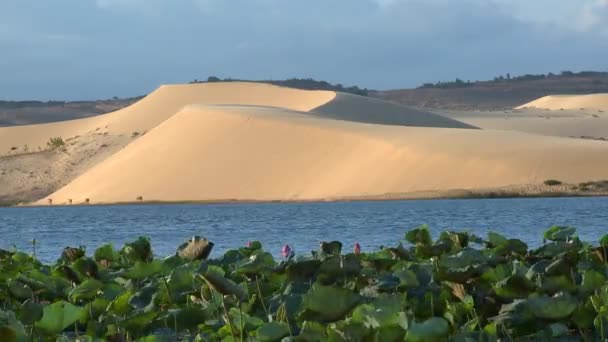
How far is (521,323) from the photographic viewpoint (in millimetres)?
7906

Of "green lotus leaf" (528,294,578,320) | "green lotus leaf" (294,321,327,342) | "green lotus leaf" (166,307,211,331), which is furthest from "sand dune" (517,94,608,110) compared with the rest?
"green lotus leaf" (294,321,327,342)

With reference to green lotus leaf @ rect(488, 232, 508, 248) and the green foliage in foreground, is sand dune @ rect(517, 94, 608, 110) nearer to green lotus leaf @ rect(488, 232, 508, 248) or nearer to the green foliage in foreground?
green lotus leaf @ rect(488, 232, 508, 248)

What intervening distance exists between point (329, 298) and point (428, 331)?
0.79 meters

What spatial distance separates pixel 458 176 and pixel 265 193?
35.9ft

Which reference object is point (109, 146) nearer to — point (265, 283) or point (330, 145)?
point (330, 145)

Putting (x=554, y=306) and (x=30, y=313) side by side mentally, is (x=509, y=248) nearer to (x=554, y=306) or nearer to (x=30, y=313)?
(x=554, y=306)

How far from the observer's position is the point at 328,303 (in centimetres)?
740

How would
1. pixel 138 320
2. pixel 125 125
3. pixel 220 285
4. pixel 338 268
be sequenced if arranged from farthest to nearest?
pixel 125 125
pixel 338 268
pixel 138 320
pixel 220 285

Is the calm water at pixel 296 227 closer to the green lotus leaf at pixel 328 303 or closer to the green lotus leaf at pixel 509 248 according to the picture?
the green lotus leaf at pixel 509 248

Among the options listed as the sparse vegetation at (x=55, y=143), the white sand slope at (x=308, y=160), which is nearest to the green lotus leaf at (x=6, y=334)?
the white sand slope at (x=308, y=160)

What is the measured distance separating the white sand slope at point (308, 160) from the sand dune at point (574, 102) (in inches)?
2255

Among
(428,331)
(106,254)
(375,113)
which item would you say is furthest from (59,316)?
(375,113)

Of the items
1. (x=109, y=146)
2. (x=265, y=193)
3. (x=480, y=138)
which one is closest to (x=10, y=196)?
(x=109, y=146)

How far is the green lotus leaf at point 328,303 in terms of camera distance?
7.35m
